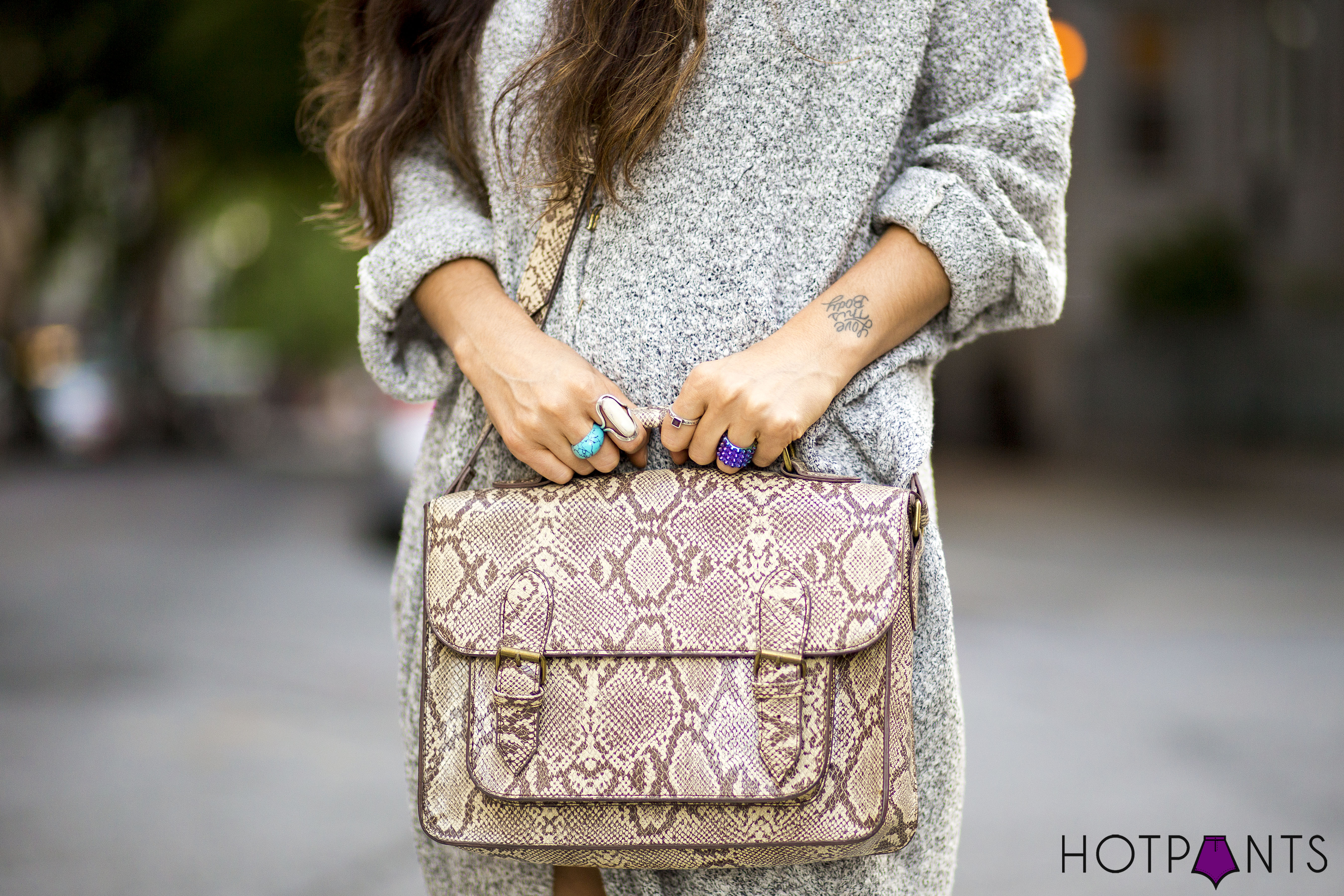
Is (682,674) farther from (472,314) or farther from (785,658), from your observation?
(472,314)

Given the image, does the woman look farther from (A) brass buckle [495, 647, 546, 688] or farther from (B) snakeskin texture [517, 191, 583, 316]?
(A) brass buckle [495, 647, 546, 688]

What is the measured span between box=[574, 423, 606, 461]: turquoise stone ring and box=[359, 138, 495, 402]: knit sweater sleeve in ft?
0.96

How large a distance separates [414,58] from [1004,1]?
73cm

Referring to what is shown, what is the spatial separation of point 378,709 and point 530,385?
374cm

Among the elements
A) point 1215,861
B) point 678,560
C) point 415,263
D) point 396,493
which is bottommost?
point 1215,861

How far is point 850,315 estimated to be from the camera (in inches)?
48.9

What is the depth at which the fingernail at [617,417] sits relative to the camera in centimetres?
120

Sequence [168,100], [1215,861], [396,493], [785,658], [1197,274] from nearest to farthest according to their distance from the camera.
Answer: [785,658] → [1215,861] → [396,493] → [168,100] → [1197,274]

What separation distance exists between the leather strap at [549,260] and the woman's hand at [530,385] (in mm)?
25


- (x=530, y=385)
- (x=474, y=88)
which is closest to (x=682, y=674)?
(x=530, y=385)

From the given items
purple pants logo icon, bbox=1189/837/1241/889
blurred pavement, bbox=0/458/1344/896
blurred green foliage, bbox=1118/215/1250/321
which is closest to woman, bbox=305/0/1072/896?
blurred pavement, bbox=0/458/1344/896

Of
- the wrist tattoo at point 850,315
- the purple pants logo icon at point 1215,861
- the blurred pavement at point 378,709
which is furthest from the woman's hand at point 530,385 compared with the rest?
the purple pants logo icon at point 1215,861

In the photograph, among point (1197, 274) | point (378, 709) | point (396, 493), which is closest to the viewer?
point (378, 709)

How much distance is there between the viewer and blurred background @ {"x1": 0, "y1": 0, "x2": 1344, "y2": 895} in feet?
11.9
